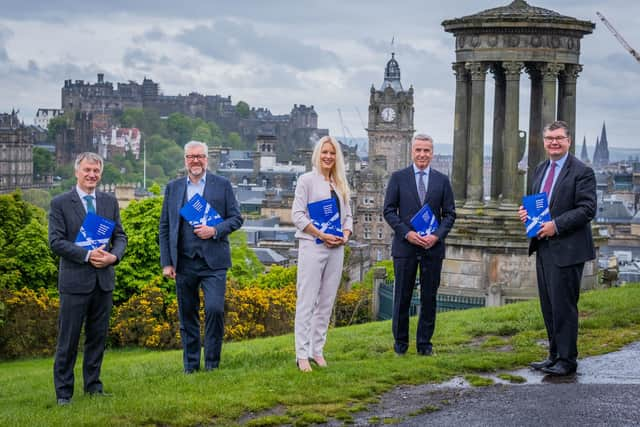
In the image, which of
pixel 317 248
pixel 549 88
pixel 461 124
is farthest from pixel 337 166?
pixel 461 124

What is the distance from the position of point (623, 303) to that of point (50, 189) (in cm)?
18058

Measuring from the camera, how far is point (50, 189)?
191750 mm

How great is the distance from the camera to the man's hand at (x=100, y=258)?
11.1m

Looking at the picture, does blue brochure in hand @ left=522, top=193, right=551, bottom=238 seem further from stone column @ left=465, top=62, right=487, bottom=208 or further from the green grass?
stone column @ left=465, top=62, right=487, bottom=208

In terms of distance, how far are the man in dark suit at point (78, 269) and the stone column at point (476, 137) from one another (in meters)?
14.2

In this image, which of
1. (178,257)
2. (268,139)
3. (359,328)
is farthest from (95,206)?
(268,139)

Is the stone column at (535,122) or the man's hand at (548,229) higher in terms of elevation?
the stone column at (535,122)

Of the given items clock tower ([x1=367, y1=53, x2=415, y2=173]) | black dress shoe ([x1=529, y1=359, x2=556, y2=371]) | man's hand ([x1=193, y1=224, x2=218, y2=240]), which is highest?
clock tower ([x1=367, y1=53, x2=415, y2=173])

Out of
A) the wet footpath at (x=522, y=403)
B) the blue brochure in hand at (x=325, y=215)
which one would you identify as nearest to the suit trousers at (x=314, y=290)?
the blue brochure in hand at (x=325, y=215)

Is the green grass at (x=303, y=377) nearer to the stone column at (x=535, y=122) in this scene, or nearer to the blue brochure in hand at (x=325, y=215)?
the blue brochure in hand at (x=325, y=215)

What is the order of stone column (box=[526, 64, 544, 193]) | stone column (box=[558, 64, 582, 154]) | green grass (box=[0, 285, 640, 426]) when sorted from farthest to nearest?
stone column (box=[526, 64, 544, 193]) < stone column (box=[558, 64, 582, 154]) < green grass (box=[0, 285, 640, 426])

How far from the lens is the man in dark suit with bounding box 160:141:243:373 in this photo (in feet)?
39.6

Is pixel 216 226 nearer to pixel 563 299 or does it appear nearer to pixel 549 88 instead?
pixel 563 299

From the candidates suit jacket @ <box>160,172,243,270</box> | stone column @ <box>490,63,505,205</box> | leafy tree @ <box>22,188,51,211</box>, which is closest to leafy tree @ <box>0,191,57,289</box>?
stone column @ <box>490,63,505,205</box>
